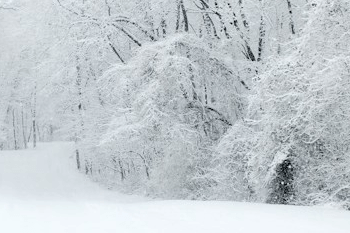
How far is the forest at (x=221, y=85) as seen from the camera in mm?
11945

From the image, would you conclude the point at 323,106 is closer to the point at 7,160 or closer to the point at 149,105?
the point at 149,105

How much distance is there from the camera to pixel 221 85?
18.1 meters

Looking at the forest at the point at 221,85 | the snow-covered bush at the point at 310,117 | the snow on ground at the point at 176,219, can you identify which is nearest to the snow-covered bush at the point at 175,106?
the forest at the point at 221,85

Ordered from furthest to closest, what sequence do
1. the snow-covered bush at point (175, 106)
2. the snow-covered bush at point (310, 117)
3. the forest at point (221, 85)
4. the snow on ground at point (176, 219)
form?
the snow-covered bush at point (175, 106) → the forest at point (221, 85) → the snow-covered bush at point (310, 117) → the snow on ground at point (176, 219)

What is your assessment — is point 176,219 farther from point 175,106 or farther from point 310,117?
point 175,106

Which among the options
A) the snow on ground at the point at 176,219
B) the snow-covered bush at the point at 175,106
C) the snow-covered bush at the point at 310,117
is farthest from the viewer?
the snow-covered bush at the point at 175,106

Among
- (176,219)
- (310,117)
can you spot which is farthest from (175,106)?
(176,219)

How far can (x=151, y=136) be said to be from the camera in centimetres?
1698

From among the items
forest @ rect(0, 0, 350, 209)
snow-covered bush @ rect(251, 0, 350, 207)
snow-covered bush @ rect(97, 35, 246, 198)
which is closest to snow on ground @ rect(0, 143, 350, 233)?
snow-covered bush @ rect(251, 0, 350, 207)

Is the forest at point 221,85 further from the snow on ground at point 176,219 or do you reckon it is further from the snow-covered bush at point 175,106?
the snow on ground at point 176,219

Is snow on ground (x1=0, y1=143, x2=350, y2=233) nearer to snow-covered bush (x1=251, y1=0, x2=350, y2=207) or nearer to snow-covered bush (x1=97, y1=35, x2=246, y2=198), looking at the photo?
snow-covered bush (x1=251, y1=0, x2=350, y2=207)

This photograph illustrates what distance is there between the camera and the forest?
1195 centimetres

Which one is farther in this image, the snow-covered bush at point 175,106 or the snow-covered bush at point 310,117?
the snow-covered bush at point 175,106

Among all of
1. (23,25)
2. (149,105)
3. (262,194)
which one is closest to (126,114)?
(149,105)
